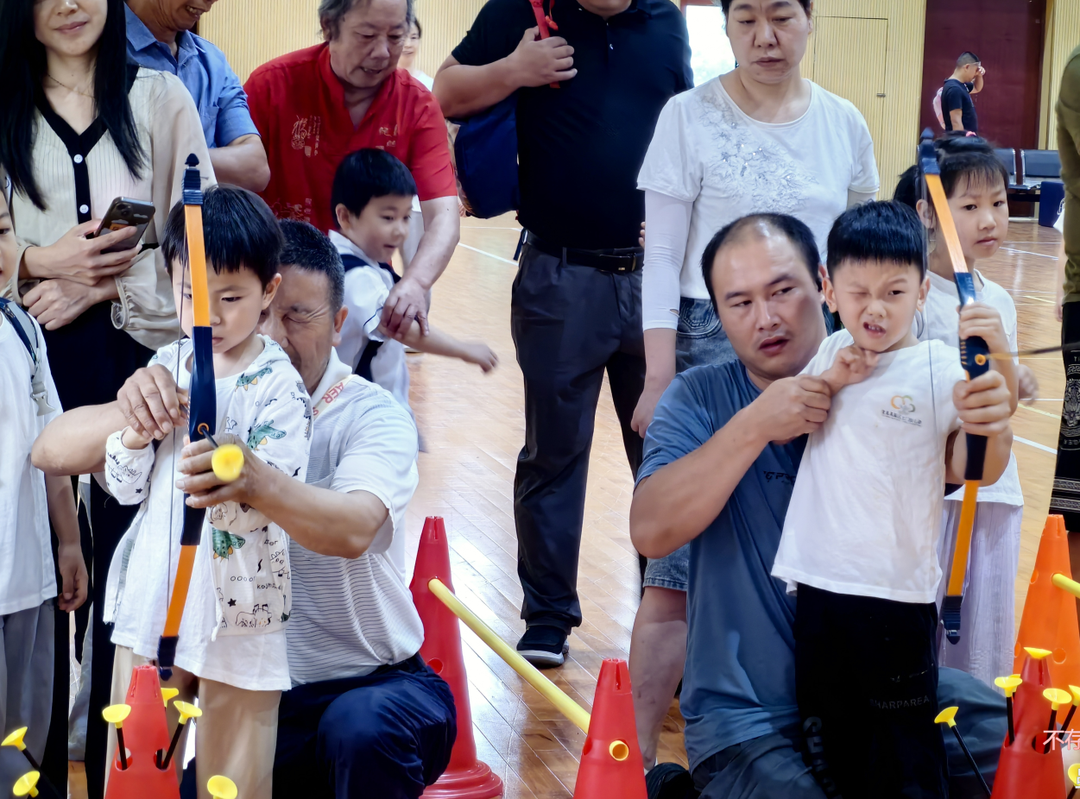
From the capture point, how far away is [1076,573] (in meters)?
3.13

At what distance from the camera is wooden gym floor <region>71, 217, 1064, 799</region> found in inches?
106

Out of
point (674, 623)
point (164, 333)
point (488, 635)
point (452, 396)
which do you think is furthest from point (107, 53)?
point (452, 396)

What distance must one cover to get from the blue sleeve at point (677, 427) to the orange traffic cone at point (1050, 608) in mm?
749

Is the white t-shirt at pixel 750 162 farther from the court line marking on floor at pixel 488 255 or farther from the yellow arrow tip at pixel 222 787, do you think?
the court line marking on floor at pixel 488 255

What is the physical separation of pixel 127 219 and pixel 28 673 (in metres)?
0.72

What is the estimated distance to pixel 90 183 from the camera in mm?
2061

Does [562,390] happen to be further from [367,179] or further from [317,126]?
[317,126]

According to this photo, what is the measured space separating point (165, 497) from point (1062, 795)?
1287mm

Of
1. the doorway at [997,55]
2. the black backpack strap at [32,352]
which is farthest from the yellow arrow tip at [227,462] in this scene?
the doorway at [997,55]

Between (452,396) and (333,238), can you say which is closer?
(333,238)

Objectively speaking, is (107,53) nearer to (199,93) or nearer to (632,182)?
(199,93)

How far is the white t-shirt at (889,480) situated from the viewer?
1.51 metres

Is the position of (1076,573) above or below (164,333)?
below

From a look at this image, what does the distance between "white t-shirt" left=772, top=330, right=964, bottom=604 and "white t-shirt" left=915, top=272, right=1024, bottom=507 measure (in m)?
0.15
